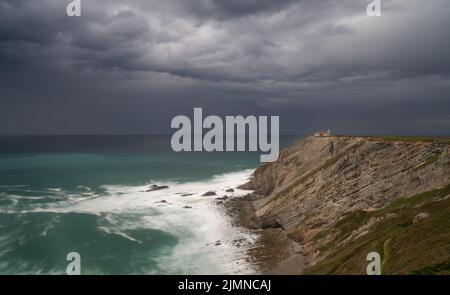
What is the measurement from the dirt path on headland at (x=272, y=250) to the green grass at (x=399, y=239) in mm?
3994

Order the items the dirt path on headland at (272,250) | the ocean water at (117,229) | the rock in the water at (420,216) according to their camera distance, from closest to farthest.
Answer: the rock in the water at (420,216) < the dirt path on headland at (272,250) < the ocean water at (117,229)

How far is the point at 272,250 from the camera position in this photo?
49.6 meters

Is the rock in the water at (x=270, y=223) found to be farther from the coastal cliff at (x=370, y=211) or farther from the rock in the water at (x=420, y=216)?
the rock in the water at (x=420, y=216)

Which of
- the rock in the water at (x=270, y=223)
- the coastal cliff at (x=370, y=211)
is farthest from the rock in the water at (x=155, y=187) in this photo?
the rock in the water at (x=270, y=223)

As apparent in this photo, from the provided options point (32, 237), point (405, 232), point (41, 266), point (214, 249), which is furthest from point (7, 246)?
point (405, 232)

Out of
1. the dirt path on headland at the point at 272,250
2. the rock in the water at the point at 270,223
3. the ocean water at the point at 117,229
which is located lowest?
the ocean water at the point at 117,229

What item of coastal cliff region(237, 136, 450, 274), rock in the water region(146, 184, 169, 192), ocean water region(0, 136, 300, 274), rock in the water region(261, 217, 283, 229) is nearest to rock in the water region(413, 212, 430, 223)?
coastal cliff region(237, 136, 450, 274)

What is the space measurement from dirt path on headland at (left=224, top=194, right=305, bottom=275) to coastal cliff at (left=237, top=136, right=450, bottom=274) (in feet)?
1.08

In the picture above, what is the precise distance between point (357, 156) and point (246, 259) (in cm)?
2640

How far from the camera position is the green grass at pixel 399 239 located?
27.5 metres

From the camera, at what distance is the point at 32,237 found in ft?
189

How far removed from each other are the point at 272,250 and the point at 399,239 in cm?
2018
